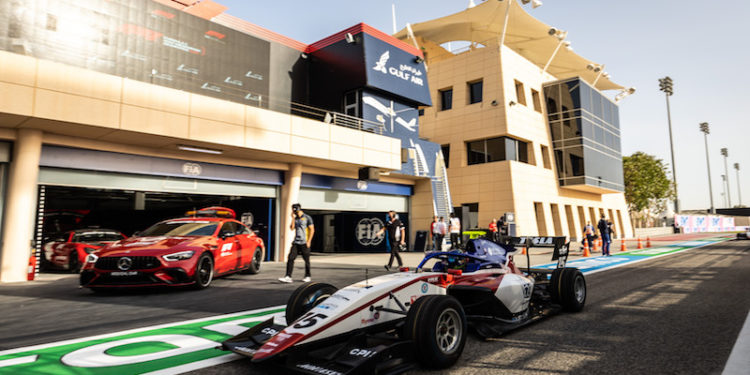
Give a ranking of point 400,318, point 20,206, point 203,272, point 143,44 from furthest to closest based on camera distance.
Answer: point 143,44 → point 20,206 → point 203,272 → point 400,318

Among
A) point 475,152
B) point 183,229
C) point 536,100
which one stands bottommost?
point 183,229

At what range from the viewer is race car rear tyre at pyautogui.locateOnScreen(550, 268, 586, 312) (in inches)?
231

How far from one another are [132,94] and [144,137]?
1.32 meters

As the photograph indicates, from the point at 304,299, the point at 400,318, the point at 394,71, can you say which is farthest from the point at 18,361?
the point at 394,71

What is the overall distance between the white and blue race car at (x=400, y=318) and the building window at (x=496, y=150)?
915 inches

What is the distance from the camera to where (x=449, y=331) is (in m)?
3.96

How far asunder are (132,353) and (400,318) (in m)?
2.69

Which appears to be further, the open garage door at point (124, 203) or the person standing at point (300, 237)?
the open garage door at point (124, 203)

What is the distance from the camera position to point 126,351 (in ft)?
13.7

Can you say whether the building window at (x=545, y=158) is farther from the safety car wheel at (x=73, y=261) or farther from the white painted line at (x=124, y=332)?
the safety car wheel at (x=73, y=261)

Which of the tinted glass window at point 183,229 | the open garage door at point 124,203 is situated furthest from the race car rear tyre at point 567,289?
the open garage door at point 124,203

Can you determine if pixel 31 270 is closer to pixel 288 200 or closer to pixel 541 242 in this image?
pixel 288 200

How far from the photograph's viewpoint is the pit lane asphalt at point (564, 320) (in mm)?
3785

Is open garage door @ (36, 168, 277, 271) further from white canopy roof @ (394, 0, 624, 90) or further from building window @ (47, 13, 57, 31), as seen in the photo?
white canopy roof @ (394, 0, 624, 90)
